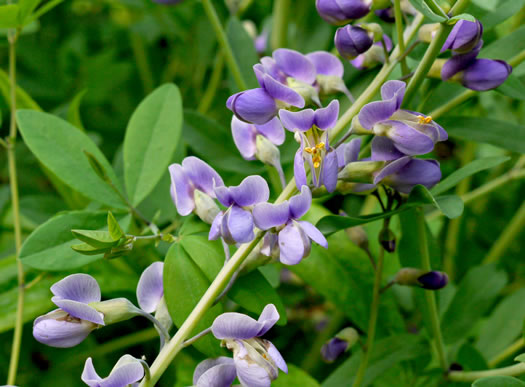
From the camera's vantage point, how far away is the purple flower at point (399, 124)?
538 millimetres

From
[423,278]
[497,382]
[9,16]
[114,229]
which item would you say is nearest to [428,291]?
[423,278]

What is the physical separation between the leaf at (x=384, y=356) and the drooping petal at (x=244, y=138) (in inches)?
12.8

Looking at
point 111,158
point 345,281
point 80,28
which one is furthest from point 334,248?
point 80,28

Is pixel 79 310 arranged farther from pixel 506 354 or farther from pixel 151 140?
pixel 506 354

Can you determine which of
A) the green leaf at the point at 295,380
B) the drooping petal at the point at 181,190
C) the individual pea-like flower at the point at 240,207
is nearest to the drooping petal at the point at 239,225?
the individual pea-like flower at the point at 240,207

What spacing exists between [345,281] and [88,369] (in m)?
0.39

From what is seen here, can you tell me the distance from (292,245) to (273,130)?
20 centimetres

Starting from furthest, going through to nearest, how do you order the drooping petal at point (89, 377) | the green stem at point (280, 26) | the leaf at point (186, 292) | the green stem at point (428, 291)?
1. the green stem at point (280, 26)
2. the green stem at point (428, 291)
3. the leaf at point (186, 292)
4. the drooping petal at point (89, 377)

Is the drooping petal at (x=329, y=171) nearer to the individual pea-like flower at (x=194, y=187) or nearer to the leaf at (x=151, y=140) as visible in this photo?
the individual pea-like flower at (x=194, y=187)

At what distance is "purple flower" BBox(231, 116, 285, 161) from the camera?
2.20ft

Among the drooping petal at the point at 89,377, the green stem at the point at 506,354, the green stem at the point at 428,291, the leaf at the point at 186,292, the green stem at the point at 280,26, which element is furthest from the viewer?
the green stem at the point at 280,26

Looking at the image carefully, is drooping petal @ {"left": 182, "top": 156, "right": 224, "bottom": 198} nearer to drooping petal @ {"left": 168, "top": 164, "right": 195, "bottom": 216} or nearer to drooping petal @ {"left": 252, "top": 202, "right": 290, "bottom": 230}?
drooping petal @ {"left": 168, "top": 164, "right": 195, "bottom": 216}

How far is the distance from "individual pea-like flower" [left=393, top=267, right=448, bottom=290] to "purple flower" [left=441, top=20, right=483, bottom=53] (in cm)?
26

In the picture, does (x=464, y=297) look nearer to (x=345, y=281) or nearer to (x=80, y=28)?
(x=345, y=281)
